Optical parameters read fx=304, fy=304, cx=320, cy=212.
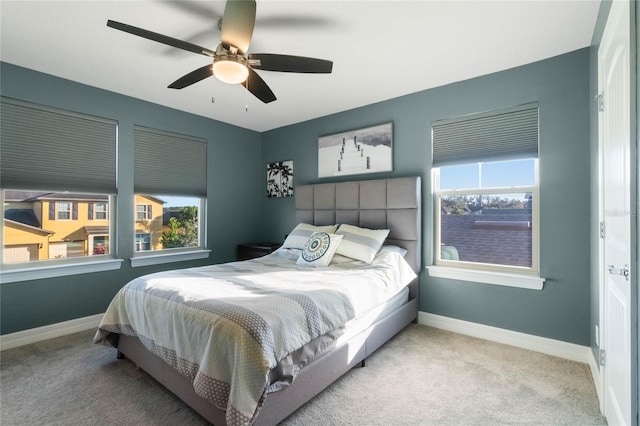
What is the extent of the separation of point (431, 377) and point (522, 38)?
2.64 m

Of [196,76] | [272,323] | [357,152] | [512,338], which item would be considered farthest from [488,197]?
[196,76]

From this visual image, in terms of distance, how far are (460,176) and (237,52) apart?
2.45 m

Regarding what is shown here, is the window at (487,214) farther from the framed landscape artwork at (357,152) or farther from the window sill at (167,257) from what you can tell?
the window sill at (167,257)

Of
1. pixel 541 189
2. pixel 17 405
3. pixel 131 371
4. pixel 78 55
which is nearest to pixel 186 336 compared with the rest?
pixel 131 371

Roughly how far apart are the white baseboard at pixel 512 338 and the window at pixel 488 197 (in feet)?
1.48

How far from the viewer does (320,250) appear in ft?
9.94

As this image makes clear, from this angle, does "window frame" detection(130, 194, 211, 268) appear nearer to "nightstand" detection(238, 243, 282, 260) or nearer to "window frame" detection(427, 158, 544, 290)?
"nightstand" detection(238, 243, 282, 260)

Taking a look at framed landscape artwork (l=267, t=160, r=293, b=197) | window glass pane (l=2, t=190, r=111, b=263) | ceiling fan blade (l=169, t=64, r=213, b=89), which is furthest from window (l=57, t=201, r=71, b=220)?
framed landscape artwork (l=267, t=160, r=293, b=197)

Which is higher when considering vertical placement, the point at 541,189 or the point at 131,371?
the point at 541,189

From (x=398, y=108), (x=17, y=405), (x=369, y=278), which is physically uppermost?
(x=398, y=108)

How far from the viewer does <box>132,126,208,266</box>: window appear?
3662 millimetres

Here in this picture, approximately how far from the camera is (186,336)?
1684mm

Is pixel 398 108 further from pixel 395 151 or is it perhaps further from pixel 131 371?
pixel 131 371

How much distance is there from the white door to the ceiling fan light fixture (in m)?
1.90
